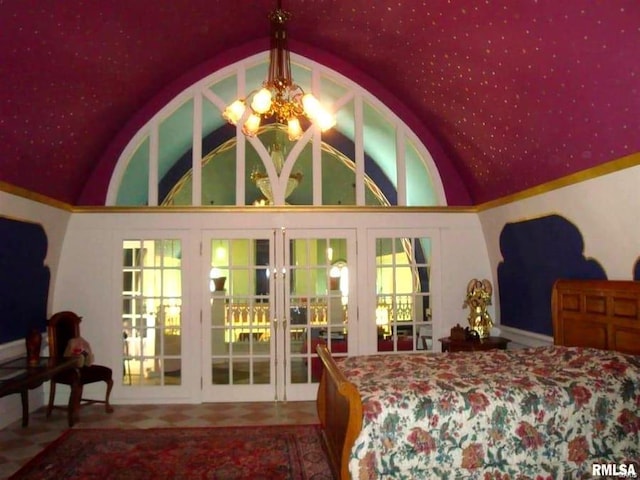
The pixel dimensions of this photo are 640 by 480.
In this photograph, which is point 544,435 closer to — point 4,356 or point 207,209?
point 207,209

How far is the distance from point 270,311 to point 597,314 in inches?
127

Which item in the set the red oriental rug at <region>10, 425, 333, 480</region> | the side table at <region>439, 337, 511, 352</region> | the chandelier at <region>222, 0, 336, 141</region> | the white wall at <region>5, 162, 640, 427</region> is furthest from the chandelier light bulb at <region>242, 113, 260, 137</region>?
the side table at <region>439, 337, 511, 352</region>

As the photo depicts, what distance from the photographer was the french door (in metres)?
5.73

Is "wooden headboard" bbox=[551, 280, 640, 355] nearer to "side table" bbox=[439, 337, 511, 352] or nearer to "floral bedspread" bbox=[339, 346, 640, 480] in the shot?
"floral bedspread" bbox=[339, 346, 640, 480]

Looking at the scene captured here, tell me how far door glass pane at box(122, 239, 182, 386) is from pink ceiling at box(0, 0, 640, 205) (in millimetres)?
866

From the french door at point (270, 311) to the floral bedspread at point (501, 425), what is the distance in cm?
251

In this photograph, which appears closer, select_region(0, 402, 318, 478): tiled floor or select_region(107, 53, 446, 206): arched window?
select_region(0, 402, 318, 478): tiled floor

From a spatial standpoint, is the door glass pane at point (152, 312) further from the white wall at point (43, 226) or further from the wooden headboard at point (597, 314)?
the wooden headboard at point (597, 314)

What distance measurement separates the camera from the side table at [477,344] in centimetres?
520

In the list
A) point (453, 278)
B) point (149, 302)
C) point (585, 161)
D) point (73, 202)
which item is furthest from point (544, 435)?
point (73, 202)

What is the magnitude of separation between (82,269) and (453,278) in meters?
4.11

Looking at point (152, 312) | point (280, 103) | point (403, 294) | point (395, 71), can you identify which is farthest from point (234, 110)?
point (403, 294)

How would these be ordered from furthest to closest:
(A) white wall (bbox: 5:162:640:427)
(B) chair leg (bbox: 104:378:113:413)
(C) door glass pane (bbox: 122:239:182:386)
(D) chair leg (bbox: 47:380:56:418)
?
(C) door glass pane (bbox: 122:239:182:386) → (A) white wall (bbox: 5:162:640:427) → (B) chair leg (bbox: 104:378:113:413) → (D) chair leg (bbox: 47:380:56:418)

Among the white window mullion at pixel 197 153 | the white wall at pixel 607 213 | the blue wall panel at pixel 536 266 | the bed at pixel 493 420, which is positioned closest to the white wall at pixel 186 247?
the blue wall panel at pixel 536 266
